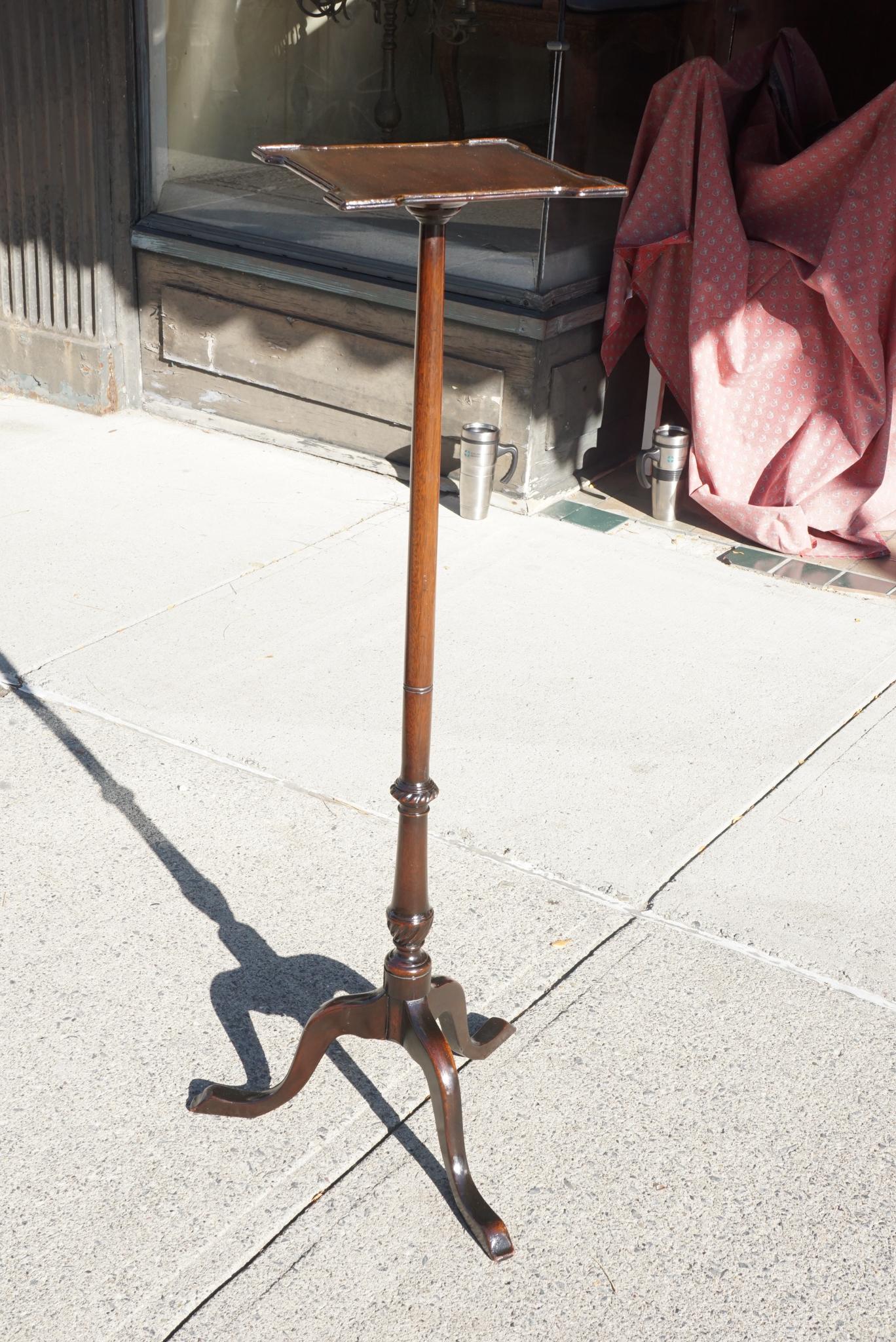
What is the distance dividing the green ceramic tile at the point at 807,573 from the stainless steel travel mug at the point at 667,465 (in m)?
0.55

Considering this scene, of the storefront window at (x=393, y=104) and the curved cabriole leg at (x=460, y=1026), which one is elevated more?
the storefront window at (x=393, y=104)

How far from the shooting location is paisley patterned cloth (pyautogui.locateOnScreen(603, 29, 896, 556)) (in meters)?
4.99

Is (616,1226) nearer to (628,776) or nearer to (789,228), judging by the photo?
(628,776)

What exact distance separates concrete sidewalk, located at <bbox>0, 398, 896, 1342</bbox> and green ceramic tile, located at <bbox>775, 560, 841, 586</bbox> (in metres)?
0.10

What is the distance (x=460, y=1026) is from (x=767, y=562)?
303 centimetres

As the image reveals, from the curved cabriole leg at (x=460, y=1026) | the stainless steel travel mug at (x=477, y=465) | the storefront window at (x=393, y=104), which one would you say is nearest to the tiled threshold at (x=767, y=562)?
the stainless steel travel mug at (x=477, y=465)

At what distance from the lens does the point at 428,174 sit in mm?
2113

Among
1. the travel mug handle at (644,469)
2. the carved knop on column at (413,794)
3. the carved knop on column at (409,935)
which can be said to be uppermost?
the carved knop on column at (413,794)

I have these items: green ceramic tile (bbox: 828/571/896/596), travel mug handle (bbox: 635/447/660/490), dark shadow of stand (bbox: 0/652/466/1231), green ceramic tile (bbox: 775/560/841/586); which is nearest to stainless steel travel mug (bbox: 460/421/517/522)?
travel mug handle (bbox: 635/447/660/490)

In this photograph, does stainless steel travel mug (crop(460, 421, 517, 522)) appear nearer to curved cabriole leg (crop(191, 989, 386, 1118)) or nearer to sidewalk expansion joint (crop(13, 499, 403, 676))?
sidewalk expansion joint (crop(13, 499, 403, 676))

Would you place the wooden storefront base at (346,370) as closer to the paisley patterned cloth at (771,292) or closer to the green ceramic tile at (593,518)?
the green ceramic tile at (593,518)

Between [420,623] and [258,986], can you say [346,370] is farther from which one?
[420,623]

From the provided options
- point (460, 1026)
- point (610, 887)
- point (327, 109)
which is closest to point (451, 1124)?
point (460, 1026)

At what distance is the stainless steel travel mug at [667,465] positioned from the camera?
5391mm
